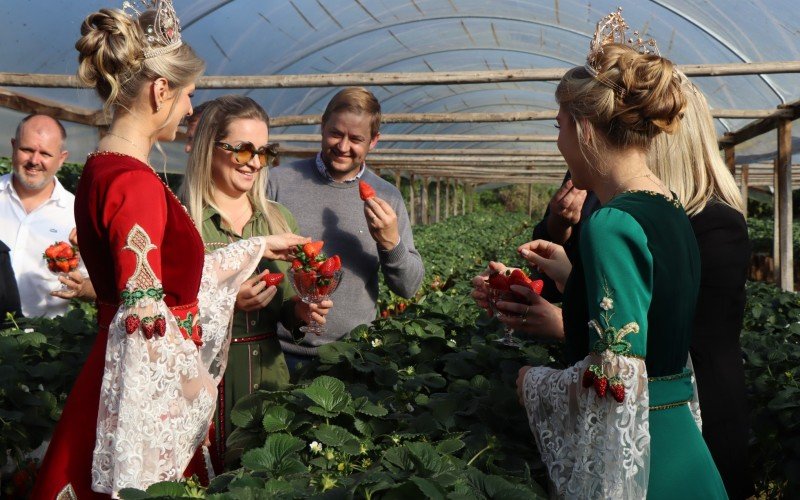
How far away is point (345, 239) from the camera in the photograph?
3768 millimetres

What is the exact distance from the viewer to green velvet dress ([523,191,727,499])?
1.80m

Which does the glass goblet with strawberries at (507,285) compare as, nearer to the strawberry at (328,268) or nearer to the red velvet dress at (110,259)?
the strawberry at (328,268)

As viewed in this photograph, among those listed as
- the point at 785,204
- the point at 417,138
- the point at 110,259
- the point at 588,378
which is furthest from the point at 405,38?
the point at 588,378

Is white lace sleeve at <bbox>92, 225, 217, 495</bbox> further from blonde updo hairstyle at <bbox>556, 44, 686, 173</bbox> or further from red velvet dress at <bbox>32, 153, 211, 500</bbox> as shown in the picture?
blonde updo hairstyle at <bbox>556, 44, 686, 173</bbox>

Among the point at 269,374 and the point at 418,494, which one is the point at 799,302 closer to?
the point at 269,374

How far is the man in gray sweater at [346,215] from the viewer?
12.1ft

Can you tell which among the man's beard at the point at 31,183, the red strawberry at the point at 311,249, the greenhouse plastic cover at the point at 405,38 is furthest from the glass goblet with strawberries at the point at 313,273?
the greenhouse plastic cover at the point at 405,38

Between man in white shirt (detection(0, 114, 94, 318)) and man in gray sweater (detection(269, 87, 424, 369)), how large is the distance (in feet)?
5.35

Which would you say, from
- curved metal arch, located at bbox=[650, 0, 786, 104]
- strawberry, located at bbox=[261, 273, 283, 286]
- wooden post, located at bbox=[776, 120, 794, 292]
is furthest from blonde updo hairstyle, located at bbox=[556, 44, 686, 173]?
wooden post, located at bbox=[776, 120, 794, 292]

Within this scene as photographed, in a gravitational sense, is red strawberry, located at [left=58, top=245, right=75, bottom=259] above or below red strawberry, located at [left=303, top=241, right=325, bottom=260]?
below

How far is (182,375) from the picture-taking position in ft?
7.19

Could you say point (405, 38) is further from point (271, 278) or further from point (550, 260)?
point (550, 260)

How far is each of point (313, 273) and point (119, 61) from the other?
3.24ft

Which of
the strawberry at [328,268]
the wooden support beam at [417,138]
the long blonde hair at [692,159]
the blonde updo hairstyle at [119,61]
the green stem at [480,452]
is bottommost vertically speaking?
the green stem at [480,452]
